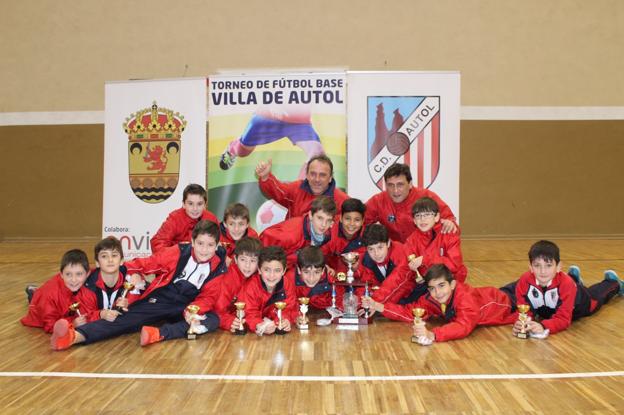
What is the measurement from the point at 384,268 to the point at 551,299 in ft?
3.96

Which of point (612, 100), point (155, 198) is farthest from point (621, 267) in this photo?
point (155, 198)

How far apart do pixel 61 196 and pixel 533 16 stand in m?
7.99

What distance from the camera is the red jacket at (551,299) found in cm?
377

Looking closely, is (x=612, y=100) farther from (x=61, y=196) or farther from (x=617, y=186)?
(x=61, y=196)

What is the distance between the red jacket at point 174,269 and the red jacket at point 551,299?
2138 mm

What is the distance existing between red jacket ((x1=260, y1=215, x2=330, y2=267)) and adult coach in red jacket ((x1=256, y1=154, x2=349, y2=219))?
58 cm

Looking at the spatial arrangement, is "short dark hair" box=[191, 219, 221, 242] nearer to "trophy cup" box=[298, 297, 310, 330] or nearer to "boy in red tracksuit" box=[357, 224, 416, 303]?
"trophy cup" box=[298, 297, 310, 330]

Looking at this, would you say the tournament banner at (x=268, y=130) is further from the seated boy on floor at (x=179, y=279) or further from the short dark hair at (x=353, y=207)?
the seated boy on floor at (x=179, y=279)

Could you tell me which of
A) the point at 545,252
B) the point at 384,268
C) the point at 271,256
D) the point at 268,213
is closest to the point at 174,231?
the point at 271,256

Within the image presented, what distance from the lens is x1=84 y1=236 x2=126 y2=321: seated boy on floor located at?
3.86m

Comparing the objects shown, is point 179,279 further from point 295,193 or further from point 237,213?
point 295,193

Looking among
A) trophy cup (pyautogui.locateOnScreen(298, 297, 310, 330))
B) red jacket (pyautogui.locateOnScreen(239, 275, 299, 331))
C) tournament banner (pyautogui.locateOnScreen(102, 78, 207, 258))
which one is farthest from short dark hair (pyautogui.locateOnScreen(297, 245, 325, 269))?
tournament banner (pyautogui.locateOnScreen(102, 78, 207, 258))

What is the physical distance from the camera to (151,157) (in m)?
6.48

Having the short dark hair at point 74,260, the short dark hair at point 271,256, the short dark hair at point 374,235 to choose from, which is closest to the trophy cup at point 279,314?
the short dark hair at point 271,256
